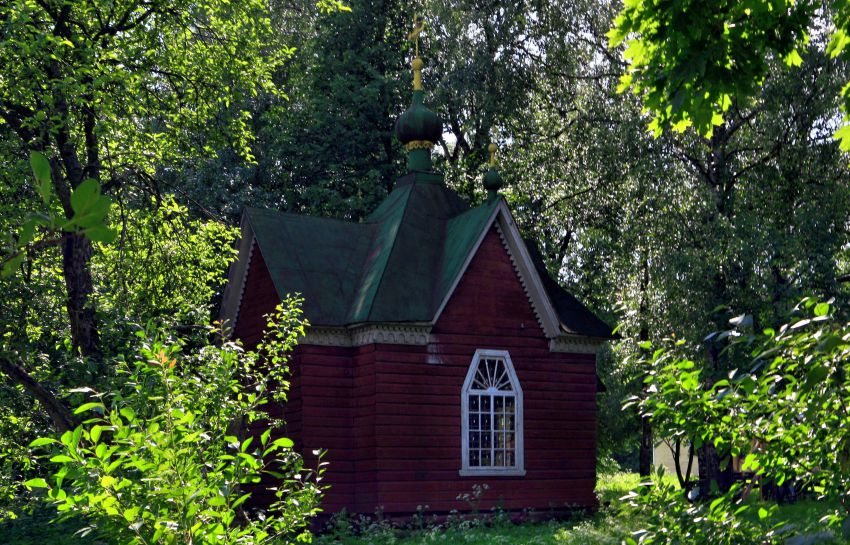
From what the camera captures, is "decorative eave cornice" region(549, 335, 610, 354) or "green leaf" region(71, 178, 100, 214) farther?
"decorative eave cornice" region(549, 335, 610, 354)

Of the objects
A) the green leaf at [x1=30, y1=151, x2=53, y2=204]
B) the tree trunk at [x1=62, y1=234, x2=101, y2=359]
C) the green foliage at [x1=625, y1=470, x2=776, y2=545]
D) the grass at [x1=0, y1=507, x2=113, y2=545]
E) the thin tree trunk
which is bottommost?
the grass at [x1=0, y1=507, x2=113, y2=545]

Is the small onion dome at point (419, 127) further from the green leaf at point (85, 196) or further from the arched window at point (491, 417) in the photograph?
the green leaf at point (85, 196)

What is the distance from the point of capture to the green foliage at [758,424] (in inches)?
179

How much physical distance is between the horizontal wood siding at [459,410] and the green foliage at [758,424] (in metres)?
14.8

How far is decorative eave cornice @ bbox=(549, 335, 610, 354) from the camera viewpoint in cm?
2195

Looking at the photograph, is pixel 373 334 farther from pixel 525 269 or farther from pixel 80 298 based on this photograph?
pixel 80 298

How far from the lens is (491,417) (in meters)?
21.0

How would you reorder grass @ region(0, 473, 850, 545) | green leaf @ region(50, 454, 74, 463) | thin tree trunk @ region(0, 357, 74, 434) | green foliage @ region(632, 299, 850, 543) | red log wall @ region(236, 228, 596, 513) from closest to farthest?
green foliage @ region(632, 299, 850, 543) < green leaf @ region(50, 454, 74, 463) < thin tree trunk @ region(0, 357, 74, 434) < grass @ region(0, 473, 850, 545) < red log wall @ region(236, 228, 596, 513)

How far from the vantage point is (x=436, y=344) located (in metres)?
20.5

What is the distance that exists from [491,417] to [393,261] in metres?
3.60

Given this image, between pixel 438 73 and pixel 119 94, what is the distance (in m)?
17.2

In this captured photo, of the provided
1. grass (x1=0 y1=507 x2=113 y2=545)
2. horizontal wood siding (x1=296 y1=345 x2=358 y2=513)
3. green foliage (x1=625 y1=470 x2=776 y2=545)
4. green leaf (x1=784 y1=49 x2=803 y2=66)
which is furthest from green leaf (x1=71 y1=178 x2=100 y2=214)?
horizontal wood siding (x1=296 y1=345 x2=358 y2=513)

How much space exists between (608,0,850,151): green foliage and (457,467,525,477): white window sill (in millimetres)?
13134

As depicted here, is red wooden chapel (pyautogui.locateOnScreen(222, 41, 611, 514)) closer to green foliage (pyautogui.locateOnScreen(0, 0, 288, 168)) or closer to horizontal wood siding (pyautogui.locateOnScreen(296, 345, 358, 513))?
horizontal wood siding (pyautogui.locateOnScreen(296, 345, 358, 513))
